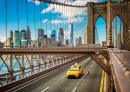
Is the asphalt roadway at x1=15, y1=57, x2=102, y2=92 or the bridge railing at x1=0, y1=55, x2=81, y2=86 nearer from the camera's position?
the asphalt roadway at x1=15, y1=57, x2=102, y2=92

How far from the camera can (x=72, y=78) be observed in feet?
76.1

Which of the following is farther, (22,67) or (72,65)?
(72,65)

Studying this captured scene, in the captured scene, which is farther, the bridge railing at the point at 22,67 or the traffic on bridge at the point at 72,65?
the bridge railing at the point at 22,67

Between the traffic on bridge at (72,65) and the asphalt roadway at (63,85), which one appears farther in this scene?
the asphalt roadway at (63,85)

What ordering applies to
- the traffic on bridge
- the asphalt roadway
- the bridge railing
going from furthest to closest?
the bridge railing
the asphalt roadway
the traffic on bridge

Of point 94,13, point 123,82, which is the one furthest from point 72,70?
point 94,13

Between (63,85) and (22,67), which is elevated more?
(22,67)

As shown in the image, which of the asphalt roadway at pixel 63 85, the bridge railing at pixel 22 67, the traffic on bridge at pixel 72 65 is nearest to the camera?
the traffic on bridge at pixel 72 65

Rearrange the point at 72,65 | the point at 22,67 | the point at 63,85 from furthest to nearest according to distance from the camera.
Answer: the point at 72,65, the point at 22,67, the point at 63,85

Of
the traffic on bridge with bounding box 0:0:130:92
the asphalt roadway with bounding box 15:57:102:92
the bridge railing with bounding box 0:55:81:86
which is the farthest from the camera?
the bridge railing with bounding box 0:55:81:86

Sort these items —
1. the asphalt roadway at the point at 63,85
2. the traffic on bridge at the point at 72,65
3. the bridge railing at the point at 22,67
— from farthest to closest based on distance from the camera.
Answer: the bridge railing at the point at 22,67 → the asphalt roadway at the point at 63,85 → the traffic on bridge at the point at 72,65

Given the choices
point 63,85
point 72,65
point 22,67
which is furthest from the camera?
point 72,65

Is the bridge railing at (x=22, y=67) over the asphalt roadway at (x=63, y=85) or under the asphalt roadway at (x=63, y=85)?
over

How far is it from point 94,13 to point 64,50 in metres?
40.0
